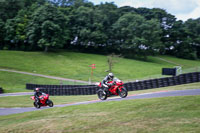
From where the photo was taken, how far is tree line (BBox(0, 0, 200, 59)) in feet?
220

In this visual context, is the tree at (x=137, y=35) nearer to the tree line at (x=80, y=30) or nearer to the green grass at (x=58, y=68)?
the tree line at (x=80, y=30)

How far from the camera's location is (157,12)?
103 meters

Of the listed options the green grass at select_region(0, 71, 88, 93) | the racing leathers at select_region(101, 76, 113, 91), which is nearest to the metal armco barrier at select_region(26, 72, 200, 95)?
the racing leathers at select_region(101, 76, 113, 91)

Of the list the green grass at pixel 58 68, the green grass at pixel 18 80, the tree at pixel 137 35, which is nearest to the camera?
the green grass at pixel 18 80

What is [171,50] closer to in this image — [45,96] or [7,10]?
[7,10]

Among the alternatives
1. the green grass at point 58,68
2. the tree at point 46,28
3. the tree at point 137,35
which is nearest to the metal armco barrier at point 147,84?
the green grass at point 58,68

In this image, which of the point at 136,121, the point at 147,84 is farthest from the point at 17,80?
the point at 136,121

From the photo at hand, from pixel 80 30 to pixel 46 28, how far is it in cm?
1507

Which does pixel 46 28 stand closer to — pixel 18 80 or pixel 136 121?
pixel 18 80

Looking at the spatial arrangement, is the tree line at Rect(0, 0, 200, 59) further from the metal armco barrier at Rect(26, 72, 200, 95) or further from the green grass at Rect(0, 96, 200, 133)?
the green grass at Rect(0, 96, 200, 133)

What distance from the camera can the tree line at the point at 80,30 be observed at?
66.9 m

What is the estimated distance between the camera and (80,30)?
7725 centimetres

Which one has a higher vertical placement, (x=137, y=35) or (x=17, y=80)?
(x=137, y=35)

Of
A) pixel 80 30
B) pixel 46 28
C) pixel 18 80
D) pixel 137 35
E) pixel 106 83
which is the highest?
pixel 80 30
